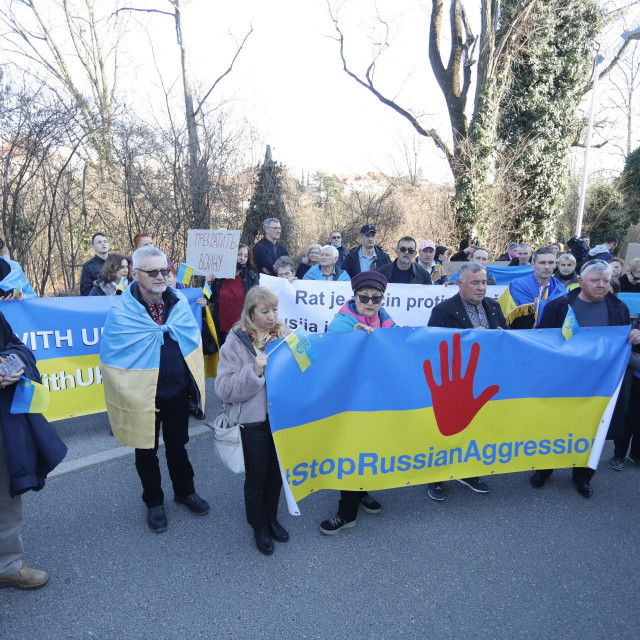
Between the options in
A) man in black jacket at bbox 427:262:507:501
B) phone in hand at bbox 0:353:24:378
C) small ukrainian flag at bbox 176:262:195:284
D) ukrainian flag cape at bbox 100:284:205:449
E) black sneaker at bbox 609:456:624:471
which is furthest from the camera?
small ukrainian flag at bbox 176:262:195:284

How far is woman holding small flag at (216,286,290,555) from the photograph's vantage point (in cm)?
305

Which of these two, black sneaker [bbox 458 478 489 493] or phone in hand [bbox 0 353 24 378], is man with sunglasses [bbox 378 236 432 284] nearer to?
black sneaker [bbox 458 478 489 493]

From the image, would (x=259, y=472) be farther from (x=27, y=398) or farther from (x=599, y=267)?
(x=599, y=267)

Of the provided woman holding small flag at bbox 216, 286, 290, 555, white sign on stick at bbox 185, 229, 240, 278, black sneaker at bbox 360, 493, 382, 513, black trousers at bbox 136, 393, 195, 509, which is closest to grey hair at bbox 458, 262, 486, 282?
woman holding small flag at bbox 216, 286, 290, 555

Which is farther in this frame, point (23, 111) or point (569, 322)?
point (23, 111)

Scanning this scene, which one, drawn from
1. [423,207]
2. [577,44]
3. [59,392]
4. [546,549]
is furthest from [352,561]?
[577,44]

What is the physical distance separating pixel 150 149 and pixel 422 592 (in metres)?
10.1

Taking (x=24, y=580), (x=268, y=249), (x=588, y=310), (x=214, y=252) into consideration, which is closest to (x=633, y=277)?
(x=588, y=310)

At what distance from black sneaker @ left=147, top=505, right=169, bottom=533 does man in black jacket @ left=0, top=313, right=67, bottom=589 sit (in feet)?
2.28

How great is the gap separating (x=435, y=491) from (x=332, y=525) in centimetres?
97

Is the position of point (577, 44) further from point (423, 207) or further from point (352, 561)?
point (352, 561)

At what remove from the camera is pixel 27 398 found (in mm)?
2721

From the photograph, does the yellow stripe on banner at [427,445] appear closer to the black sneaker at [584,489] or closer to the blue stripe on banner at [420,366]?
the blue stripe on banner at [420,366]

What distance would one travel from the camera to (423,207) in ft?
54.6
